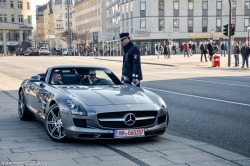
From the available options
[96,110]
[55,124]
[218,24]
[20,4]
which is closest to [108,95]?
[96,110]

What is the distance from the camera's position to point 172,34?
238 feet

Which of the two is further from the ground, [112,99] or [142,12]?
[142,12]

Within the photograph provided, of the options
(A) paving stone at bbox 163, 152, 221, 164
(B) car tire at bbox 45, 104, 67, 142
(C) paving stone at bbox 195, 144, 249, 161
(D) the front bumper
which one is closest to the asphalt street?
(C) paving stone at bbox 195, 144, 249, 161

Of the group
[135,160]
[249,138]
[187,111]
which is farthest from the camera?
[187,111]

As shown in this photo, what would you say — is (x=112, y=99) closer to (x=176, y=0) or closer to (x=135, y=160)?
(x=135, y=160)

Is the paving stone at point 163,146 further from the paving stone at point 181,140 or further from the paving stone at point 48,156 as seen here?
the paving stone at point 48,156

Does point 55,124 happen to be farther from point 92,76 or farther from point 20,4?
point 20,4

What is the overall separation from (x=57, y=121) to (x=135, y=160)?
5.64 ft

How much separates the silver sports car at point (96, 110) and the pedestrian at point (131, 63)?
1.21 metres

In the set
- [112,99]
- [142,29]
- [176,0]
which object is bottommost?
[112,99]

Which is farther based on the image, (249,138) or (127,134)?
(249,138)

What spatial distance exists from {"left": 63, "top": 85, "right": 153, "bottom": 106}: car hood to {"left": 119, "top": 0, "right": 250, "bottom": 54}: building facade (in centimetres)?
6533

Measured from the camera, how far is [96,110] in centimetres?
575

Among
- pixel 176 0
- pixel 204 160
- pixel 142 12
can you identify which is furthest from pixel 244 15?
pixel 204 160
